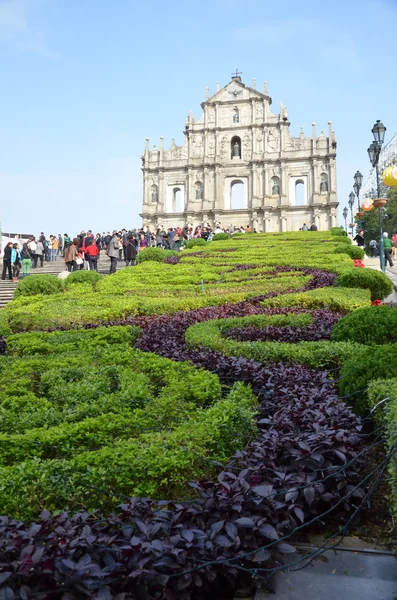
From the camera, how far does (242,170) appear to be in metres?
56.2

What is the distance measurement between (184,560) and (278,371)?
3170 mm

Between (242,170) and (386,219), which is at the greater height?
(242,170)

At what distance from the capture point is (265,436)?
13.3ft

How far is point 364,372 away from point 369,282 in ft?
22.8

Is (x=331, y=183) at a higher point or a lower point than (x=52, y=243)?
higher

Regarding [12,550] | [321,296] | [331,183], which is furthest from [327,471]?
[331,183]

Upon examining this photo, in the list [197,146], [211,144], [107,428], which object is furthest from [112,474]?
[197,146]

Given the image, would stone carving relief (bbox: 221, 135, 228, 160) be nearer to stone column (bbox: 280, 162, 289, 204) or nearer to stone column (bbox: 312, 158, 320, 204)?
stone column (bbox: 280, 162, 289, 204)

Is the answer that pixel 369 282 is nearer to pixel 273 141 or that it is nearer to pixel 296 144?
pixel 296 144

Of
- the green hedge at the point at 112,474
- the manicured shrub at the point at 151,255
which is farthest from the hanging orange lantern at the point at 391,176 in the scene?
the green hedge at the point at 112,474

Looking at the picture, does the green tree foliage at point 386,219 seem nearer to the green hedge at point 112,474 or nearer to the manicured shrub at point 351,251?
the manicured shrub at point 351,251

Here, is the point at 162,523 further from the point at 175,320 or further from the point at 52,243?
the point at 52,243

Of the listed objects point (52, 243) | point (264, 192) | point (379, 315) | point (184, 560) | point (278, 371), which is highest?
point (264, 192)

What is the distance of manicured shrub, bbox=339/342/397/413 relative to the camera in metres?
4.73
